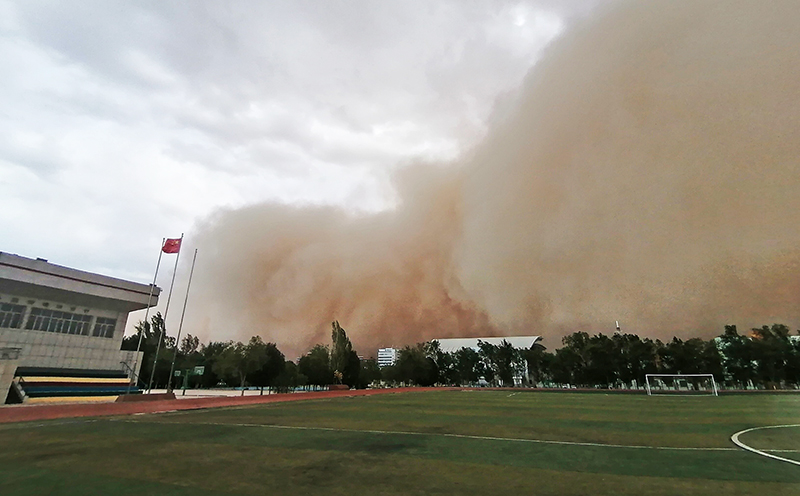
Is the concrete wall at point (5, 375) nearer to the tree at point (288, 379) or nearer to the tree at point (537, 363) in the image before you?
the tree at point (288, 379)

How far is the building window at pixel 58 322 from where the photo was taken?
31.5m

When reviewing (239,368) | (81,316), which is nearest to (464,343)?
(239,368)

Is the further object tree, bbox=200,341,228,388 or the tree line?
tree, bbox=200,341,228,388

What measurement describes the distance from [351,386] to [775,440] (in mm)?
68747

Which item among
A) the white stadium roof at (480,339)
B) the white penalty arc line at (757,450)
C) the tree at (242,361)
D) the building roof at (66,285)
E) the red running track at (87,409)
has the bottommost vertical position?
the red running track at (87,409)

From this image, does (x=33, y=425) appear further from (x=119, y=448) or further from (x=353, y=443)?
(x=353, y=443)

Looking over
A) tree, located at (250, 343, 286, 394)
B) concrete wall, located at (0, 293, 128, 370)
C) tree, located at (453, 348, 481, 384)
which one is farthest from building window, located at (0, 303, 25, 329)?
tree, located at (453, 348, 481, 384)

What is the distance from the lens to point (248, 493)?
228 inches

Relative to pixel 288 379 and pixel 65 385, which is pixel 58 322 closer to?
pixel 65 385

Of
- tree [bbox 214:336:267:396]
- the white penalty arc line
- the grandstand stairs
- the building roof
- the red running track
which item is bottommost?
the red running track

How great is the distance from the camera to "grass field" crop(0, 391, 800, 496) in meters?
6.18

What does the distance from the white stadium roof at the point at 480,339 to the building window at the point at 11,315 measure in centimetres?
9946

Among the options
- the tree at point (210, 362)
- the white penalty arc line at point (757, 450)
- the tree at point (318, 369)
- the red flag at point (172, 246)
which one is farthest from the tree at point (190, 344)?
the white penalty arc line at point (757, 450)

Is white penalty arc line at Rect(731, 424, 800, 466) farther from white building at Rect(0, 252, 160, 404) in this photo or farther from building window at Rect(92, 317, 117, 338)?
building window at Rect(92, 317, 117, 338)
